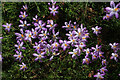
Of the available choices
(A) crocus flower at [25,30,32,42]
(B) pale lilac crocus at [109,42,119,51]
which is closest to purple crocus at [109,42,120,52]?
(B) pale lilac crocus at [109,42,119,51]

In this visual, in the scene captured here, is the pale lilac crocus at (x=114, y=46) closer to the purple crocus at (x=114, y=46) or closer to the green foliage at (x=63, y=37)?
the purple crocus at (x=114, y=46)

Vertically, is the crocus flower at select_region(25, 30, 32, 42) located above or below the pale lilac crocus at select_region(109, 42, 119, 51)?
above

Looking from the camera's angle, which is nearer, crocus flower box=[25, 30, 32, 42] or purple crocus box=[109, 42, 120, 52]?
purple crocus box=[109, 42, 120, 52]

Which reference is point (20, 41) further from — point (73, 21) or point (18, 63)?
point (73, 21)

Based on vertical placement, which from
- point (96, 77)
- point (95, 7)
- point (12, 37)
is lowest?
point (96, 77)

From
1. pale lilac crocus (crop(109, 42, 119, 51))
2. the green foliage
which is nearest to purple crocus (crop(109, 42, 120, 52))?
pale lilac crocus (crop(109, 42, 119, 51))

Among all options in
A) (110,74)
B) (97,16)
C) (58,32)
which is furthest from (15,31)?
(110,74)

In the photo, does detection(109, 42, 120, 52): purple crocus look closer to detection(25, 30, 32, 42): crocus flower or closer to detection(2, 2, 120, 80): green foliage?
detection(2, 2, 120, 80): green foliage

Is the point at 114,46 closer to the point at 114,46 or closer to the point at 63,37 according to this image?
the point at 114,46
